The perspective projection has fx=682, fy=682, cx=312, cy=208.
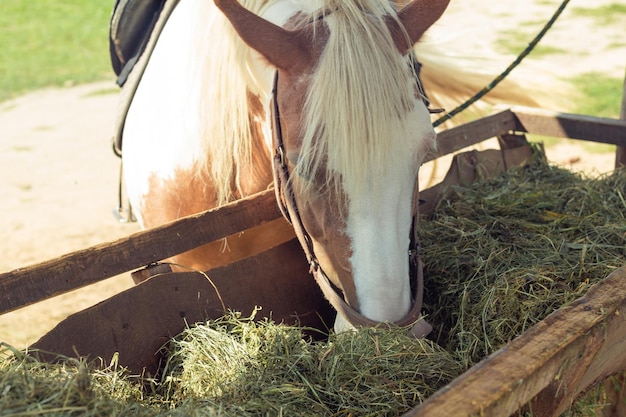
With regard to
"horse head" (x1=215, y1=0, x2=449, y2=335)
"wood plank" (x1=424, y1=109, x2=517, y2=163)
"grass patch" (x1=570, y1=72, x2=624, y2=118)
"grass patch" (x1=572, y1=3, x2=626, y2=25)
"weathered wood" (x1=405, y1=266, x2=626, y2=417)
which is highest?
"horse head" (x1=215, y1=0, x2=449, y2=335)

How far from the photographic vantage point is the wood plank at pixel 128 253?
67.6 inches

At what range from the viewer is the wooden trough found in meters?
1.25

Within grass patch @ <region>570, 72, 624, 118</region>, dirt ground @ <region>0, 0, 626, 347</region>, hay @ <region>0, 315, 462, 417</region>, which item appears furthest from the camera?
grass patch @ <region>570, 72, 624, 118</region>

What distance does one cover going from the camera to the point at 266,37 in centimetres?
170

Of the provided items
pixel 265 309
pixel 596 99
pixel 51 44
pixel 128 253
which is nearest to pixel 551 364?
pixel 265 309

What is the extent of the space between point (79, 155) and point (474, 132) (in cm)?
515

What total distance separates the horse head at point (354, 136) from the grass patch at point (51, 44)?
8.48 m

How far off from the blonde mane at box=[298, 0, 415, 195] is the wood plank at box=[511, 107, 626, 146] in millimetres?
1411

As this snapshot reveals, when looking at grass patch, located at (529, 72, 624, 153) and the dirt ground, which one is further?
grass patch, located at (529, 72, 624, 153)

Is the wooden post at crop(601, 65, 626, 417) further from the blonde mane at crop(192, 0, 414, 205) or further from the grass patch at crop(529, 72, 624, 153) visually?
the grass patch at crop(529, 72, 624, 153)

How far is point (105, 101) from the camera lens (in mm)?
8688

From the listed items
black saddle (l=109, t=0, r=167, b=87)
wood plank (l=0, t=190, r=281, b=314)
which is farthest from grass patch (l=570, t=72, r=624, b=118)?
wood plank (l=0, t=190, r=281, b=314)

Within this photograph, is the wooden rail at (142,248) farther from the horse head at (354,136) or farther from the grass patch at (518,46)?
the grass patch at (518,46)

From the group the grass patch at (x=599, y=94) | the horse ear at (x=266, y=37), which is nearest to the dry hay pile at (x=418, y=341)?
the horse ear at (x=266, y=37)
